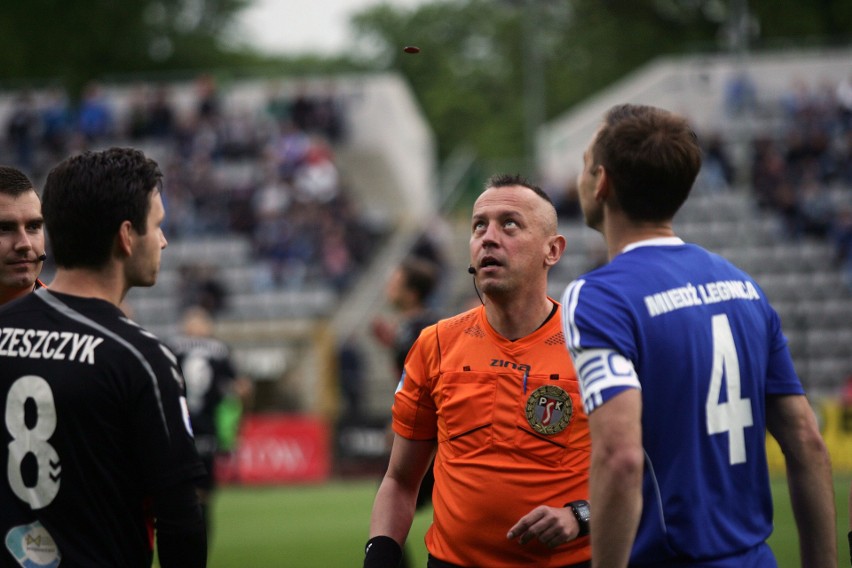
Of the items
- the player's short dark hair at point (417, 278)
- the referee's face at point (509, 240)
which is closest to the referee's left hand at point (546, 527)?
the referee's face at point (509, 240)

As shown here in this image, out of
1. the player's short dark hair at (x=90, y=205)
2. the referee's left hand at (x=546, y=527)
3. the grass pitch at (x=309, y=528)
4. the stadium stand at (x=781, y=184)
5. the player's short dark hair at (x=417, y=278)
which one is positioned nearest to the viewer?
the player's short dark hair at (x=90, y=205)

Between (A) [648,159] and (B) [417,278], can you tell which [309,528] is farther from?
(A) [648,159]

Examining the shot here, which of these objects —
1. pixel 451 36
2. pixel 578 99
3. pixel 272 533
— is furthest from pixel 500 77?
pixel 272 533

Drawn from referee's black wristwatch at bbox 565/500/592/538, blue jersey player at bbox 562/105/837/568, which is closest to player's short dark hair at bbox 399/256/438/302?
referee's black wristwatch at bbox 565/500/592/538

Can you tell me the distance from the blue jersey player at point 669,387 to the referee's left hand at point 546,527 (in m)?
0.59

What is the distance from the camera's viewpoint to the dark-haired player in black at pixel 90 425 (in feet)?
11.4

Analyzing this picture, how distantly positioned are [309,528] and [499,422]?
10.1 meters

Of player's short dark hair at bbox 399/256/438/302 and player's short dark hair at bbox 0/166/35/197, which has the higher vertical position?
player's short dark hair at bbox 0/166/35/197

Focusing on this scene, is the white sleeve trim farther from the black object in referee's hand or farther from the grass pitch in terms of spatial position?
the grass pitch

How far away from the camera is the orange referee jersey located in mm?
4273

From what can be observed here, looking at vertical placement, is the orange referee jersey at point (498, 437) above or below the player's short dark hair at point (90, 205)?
below

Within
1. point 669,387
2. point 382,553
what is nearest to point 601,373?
point 669,387

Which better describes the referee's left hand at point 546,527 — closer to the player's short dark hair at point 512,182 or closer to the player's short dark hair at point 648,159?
the player's short dark hair at point 648,159

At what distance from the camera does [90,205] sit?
3578mm
